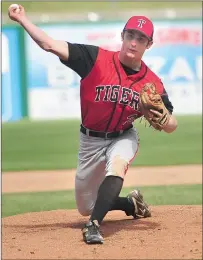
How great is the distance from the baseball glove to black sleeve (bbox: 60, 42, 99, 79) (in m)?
0.46

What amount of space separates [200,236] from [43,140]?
34.8 ft

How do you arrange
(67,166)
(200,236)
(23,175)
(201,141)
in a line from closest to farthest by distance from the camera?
(200,236), (23,175), (67,166), (201,141)

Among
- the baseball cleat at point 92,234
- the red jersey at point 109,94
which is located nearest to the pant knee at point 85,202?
the red jersey at point 109,94

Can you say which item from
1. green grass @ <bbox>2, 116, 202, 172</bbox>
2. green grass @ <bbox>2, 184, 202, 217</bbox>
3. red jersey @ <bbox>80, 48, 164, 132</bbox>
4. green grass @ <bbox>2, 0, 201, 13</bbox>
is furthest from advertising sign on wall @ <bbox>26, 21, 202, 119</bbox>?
red jersey @ <bbox>80, 48, 164, 132</bbox>

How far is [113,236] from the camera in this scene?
5250mm

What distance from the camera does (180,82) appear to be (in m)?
19.5

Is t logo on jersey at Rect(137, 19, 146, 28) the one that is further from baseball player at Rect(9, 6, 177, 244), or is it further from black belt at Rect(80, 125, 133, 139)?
black belt at Rect(80, 125, 133, 139)

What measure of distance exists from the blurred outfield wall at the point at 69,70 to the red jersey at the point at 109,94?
13.6 meters

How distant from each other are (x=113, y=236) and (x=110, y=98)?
3.44ft

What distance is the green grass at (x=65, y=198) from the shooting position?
7.84m

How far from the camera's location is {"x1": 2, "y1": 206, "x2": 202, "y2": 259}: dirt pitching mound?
4688 millimetres

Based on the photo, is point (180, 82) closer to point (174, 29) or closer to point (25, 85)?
point (174, 29)

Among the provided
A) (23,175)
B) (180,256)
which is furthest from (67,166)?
(180,256)

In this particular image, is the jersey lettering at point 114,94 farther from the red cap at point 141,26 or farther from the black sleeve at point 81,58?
the red cap at point 141,26
